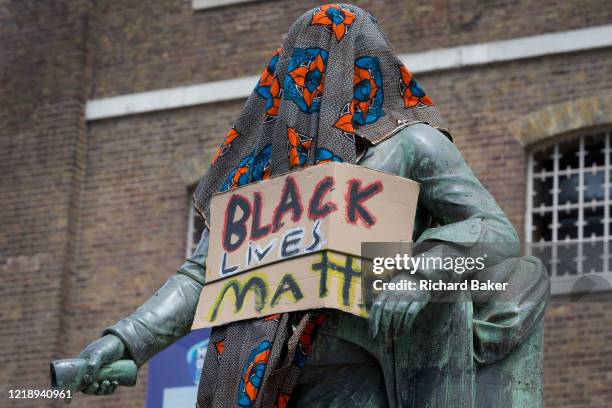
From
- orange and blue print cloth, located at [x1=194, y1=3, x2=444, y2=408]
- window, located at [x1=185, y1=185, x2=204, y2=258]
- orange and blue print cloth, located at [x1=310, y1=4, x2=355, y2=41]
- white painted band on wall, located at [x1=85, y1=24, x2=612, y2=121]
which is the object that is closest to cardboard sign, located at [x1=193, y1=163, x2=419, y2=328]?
orange and blue print cloth, located at [x1=194, y1=3, x2=444, y2=408]

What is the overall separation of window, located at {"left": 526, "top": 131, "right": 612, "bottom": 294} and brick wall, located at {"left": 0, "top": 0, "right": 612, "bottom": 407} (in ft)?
1.34

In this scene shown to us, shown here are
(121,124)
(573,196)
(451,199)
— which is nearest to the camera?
(451,199)

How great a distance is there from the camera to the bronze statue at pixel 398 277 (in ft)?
19.4

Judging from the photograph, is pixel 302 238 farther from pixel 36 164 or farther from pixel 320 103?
pixel 36 164

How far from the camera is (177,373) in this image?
15305 mm

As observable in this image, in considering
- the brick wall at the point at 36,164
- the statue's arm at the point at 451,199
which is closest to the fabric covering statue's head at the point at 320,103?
the statue's arm at the point at 451,199

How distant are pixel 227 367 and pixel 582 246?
1056 centimetres

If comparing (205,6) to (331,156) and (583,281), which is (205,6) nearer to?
(583,281)

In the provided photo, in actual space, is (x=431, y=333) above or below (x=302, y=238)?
below

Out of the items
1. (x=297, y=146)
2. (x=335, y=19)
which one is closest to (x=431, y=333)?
(x=297, y=146)

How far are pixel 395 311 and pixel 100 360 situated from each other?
1.00m

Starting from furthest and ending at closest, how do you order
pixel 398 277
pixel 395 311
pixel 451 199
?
A: 1. pixel 451 199
2. pixel 398 277
3. pixel 395 311

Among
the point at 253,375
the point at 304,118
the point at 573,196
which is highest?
the point at 573,196

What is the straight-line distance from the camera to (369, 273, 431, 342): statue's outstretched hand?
18.8ft
